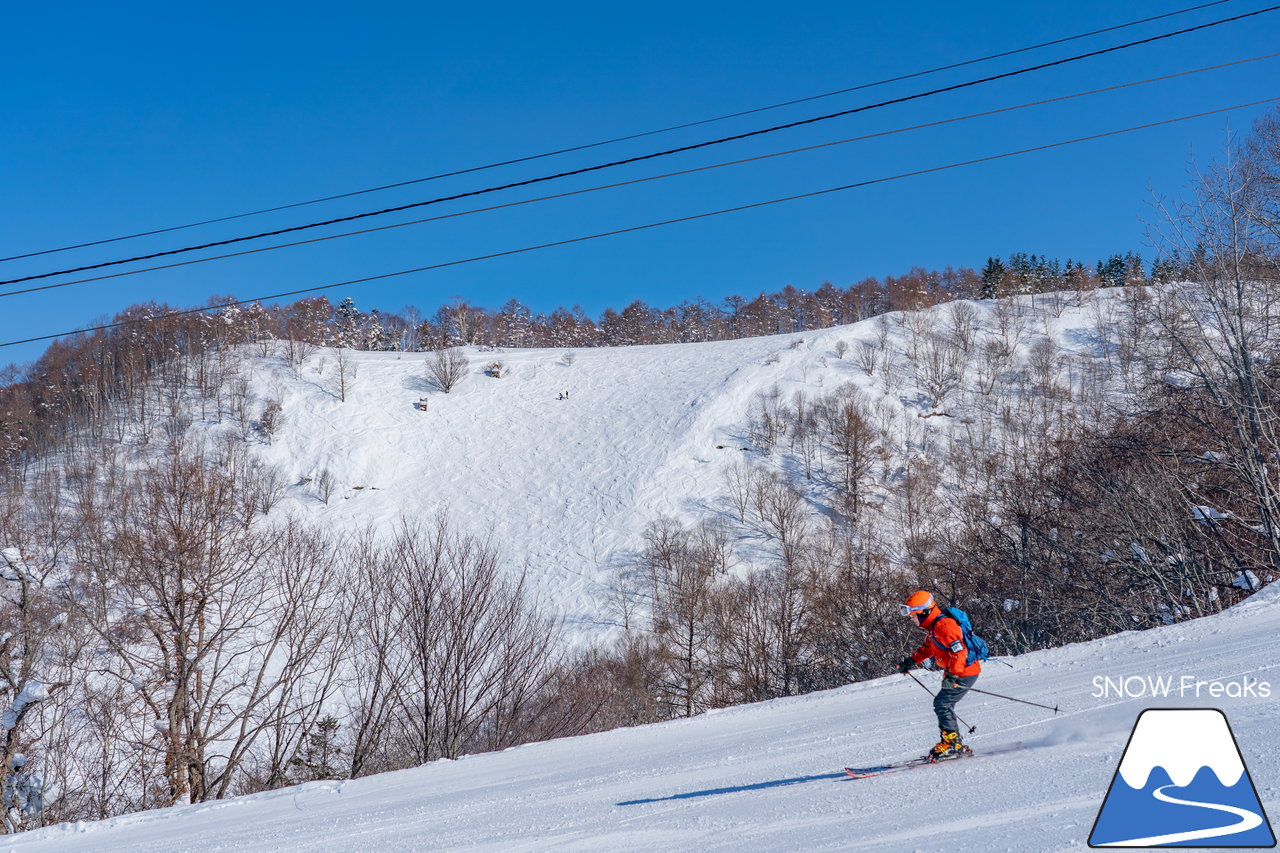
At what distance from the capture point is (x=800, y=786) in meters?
7.36

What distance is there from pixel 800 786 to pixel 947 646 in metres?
1.98

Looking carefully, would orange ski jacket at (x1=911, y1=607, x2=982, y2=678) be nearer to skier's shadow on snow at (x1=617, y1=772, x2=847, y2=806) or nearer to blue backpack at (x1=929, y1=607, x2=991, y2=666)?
blue backpack at (x1=929, y1=607, x2=991, y2=666)

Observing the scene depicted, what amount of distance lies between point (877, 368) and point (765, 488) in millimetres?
27745

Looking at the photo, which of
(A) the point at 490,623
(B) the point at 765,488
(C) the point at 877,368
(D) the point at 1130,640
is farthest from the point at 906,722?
(C) the point at 877,368

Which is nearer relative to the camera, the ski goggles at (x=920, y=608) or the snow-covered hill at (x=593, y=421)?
the ski goggles at (x=920, y=608)

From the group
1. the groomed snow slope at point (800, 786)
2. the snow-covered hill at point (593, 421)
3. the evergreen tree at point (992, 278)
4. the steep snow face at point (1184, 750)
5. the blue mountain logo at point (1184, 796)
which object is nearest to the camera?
the blue mountain logo at point (1184, 796)

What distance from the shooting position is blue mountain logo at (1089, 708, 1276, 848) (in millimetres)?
4625

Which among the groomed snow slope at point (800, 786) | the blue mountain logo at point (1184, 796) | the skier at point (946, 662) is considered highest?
the skier at point (946, 662)

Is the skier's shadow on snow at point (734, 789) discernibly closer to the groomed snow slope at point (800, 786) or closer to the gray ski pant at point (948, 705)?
the groomed snow slope at point (800, 786)

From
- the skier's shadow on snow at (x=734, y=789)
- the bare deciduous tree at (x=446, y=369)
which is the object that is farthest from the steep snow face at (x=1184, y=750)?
the bare deciduous tree at (x=446, y=369)

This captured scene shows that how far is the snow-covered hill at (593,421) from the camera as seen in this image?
57.3 metres

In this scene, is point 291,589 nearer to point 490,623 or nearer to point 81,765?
point 490,623

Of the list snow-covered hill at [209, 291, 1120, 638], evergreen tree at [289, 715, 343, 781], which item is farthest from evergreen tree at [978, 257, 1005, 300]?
evergreen tree at [289, 715, 343, 781]

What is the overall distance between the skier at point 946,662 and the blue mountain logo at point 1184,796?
154 cm
